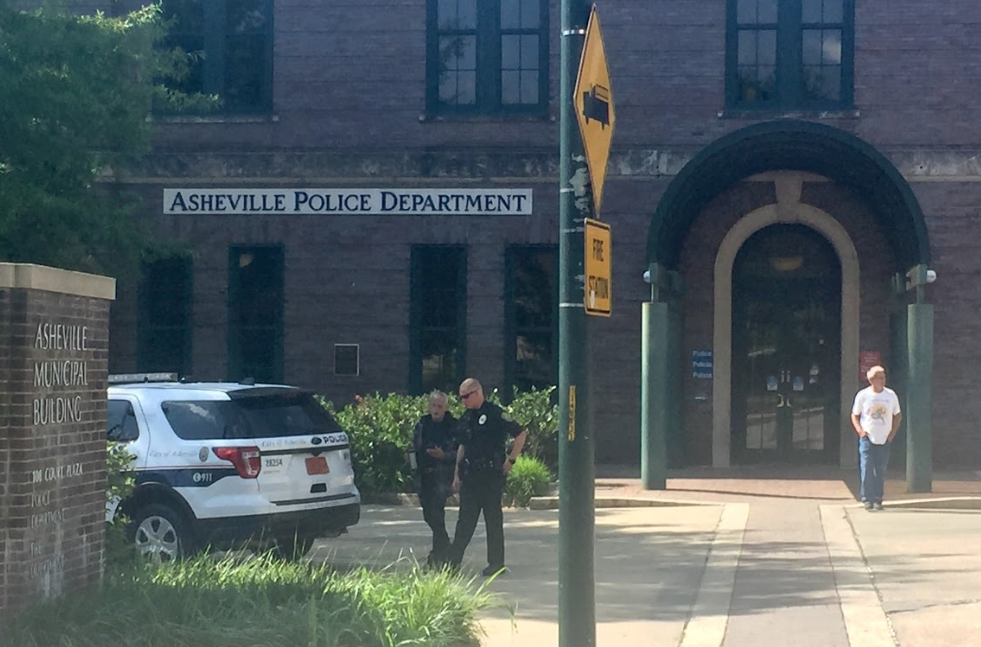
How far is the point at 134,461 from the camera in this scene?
456 inches

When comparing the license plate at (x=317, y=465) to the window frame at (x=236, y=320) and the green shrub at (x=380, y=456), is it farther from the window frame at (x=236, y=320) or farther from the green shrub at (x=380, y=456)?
the window frame at (x=236, y=320)

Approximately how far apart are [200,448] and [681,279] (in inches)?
404

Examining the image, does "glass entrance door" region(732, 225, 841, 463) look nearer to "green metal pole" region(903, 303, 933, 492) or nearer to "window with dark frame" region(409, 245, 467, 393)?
"green metal pole" region(903, 303, 933, 492)

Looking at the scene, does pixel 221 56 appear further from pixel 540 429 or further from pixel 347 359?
pixel 540 429

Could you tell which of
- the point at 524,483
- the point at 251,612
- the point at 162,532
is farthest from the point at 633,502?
the point at 251,612

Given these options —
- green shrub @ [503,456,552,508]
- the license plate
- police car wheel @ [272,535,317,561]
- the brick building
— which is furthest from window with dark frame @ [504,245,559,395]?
the license plate

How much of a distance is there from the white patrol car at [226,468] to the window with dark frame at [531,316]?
29.9ft

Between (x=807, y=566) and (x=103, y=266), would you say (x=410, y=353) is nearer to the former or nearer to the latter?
(x=103, y=266)

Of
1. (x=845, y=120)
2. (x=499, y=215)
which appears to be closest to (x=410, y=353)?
(x=499, y=215)

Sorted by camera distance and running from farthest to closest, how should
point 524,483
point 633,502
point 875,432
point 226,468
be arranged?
point 524,483 → point 633,502 → point 875,432 → point 226,468

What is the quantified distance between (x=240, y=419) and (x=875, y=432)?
8089mm

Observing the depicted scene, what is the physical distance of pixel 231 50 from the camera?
22.0 m

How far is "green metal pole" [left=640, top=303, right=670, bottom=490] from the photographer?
1767 cm

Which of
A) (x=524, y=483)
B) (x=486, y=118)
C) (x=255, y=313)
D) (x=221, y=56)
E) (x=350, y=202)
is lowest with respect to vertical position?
(x=524, y=483)
